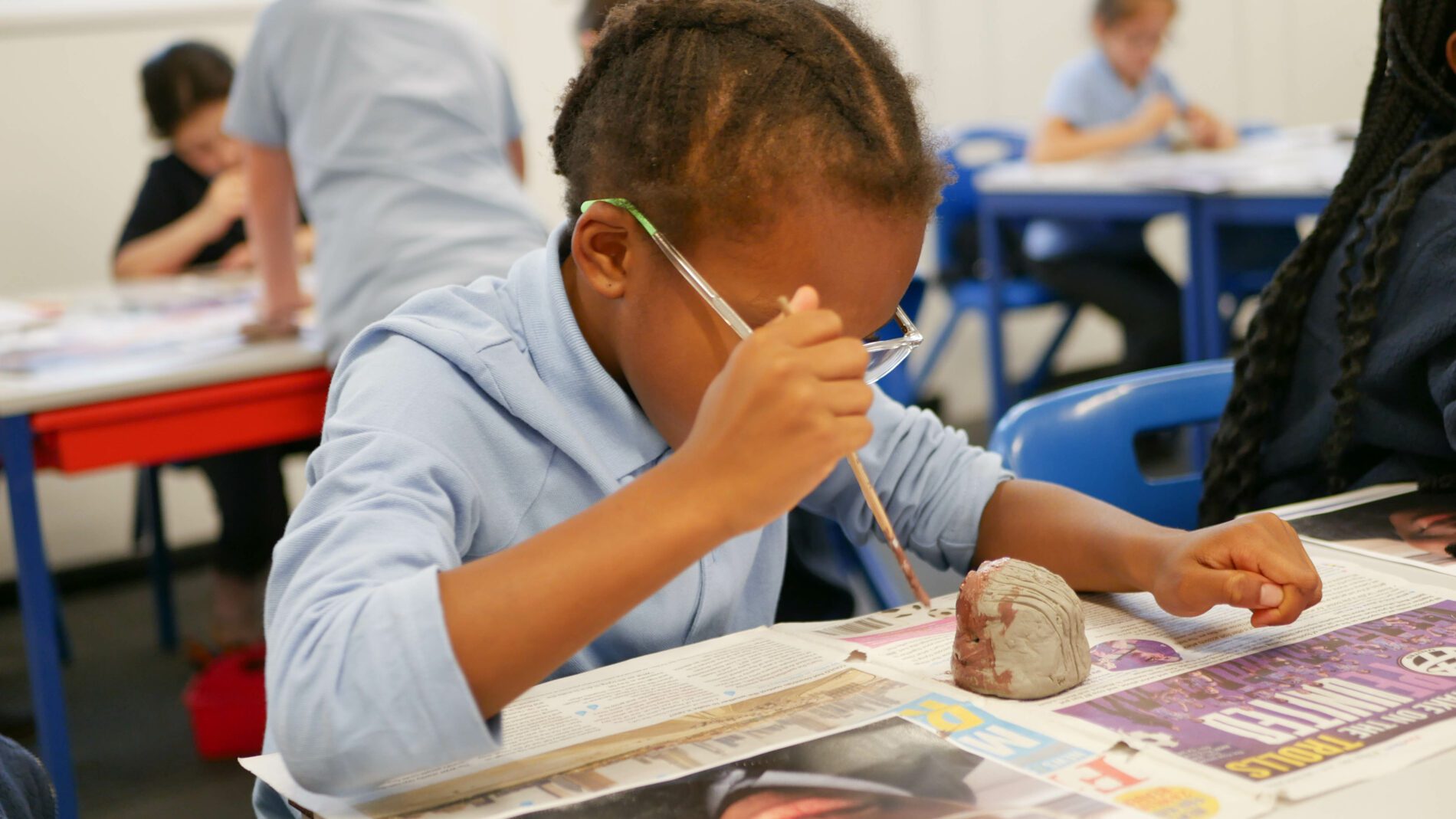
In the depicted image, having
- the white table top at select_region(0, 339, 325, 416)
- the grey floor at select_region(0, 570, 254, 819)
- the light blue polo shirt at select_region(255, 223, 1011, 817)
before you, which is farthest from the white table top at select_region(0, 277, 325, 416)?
the light blue polo shirt at select_region(255, 223, 1011, 817)

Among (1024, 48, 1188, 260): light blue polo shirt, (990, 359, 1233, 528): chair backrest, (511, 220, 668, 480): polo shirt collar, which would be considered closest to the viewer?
(511, 220, 668, 480): polo shirt collar

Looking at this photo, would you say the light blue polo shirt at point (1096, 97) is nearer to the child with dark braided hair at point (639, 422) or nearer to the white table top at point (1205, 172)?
the white table top at point (1205, 172)

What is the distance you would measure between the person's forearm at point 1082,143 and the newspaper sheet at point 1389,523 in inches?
111

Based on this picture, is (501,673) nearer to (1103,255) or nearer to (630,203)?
(630,203)

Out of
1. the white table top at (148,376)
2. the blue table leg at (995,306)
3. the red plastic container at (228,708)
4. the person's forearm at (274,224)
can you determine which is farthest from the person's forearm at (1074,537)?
the blue table leg at (995,306)

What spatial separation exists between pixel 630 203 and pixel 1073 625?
0.38 m

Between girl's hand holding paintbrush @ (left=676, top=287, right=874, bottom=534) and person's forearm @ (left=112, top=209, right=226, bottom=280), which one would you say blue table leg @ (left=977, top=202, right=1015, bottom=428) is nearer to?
person's forearm @ (left=112, top=209, right=226, bottom=280)

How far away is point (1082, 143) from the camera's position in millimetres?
3869

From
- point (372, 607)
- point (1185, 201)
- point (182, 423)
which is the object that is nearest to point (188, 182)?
point (182, 423)

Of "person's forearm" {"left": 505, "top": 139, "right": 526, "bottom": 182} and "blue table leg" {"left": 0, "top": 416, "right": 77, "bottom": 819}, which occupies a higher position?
"person's forearm" {"left": 505, "top": 139, "right": 526, "bottom": 182}

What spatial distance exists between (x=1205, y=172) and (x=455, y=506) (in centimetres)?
264

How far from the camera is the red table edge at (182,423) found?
1.91 metres

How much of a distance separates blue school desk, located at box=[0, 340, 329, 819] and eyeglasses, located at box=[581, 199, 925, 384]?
1277 mm

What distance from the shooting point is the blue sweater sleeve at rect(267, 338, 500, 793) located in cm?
67
